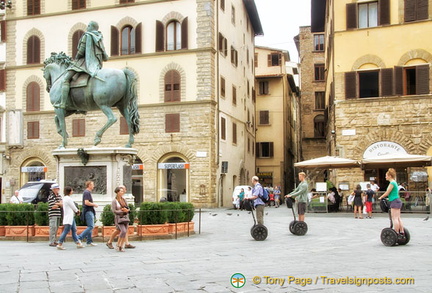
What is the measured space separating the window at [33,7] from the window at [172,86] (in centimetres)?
1013

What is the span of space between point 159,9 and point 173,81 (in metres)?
4.40

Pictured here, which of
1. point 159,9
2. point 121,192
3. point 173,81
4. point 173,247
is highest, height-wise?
point 159,9

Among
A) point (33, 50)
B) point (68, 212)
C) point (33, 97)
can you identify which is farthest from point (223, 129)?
point (68, 212)

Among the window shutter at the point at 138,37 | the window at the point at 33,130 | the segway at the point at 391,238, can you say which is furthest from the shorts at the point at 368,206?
the window at the point at 33,130

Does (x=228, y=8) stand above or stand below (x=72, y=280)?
above

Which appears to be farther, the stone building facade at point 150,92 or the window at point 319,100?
the window at point 319,100

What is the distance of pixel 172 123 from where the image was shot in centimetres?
3575

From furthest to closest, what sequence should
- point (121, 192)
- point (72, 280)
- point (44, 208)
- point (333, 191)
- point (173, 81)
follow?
point (173, 81) → point (333, 191) → point (44, 208) → point (121, 192) → point (72, 280)

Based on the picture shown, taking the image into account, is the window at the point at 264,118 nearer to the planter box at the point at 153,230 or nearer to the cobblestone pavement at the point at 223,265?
the cobblestone pavement at the point at 223,265

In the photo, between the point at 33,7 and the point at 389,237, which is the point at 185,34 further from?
the point at 389,237

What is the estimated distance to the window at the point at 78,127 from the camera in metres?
37.6

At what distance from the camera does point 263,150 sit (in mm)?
53656

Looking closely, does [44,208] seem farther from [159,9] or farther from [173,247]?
[159,9]

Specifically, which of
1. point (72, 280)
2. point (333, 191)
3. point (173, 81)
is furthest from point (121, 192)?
point (173, 81)
